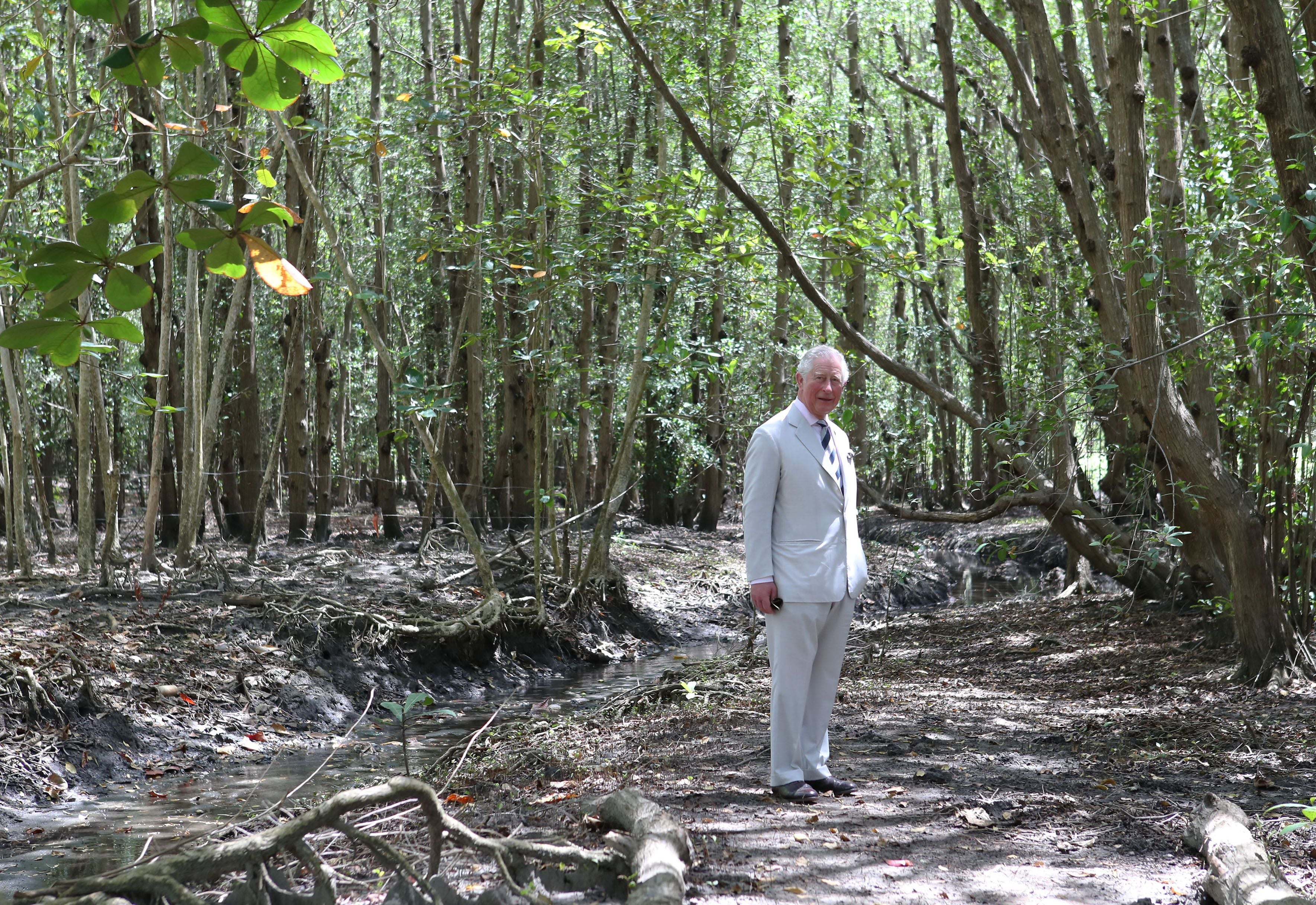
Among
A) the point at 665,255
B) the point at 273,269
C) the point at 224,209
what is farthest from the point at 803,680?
the point at 665,255

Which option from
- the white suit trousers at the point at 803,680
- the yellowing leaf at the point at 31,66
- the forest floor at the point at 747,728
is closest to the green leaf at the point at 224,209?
the forest floor at the point at 747,728

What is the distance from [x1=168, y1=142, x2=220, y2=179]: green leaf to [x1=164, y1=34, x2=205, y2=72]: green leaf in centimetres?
29

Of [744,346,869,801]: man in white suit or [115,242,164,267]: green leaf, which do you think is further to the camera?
[744,346,869,801]: man in white suit

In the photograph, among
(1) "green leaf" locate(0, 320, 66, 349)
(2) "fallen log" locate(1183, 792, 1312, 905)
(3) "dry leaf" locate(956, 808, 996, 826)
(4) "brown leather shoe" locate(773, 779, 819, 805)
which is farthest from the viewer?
(4) "brown leather shoe" locate(773, 779, 819, 805)

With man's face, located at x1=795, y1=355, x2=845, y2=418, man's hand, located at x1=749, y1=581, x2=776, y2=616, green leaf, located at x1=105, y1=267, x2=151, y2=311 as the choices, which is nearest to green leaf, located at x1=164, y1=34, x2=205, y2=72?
green leaf, located at x1=105, y1=267, x2=151, y2=311

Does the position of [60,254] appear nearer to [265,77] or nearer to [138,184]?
[138,184]

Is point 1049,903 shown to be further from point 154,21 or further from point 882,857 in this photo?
point 154,21

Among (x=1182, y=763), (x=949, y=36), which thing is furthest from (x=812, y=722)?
(x=949, y=36)

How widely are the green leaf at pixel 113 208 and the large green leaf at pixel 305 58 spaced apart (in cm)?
36

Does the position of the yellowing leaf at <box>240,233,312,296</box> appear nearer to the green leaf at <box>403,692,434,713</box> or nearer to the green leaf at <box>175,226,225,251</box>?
the green leaf at <box>175,226,225,251</box>

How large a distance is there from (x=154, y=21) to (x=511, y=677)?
26.3 ft

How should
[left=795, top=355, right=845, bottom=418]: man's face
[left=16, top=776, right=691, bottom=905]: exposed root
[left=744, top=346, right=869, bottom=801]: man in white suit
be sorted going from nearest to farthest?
[left=16, top=776, right=691, bottom=905]: exposed root
[left=744, top=346, right=869, bottom=801]: man in white suit
[left=795, top=355, right=845, bottom=418]: man's face

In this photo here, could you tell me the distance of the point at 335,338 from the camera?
36.8m

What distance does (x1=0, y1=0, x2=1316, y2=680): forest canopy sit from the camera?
509 cm
